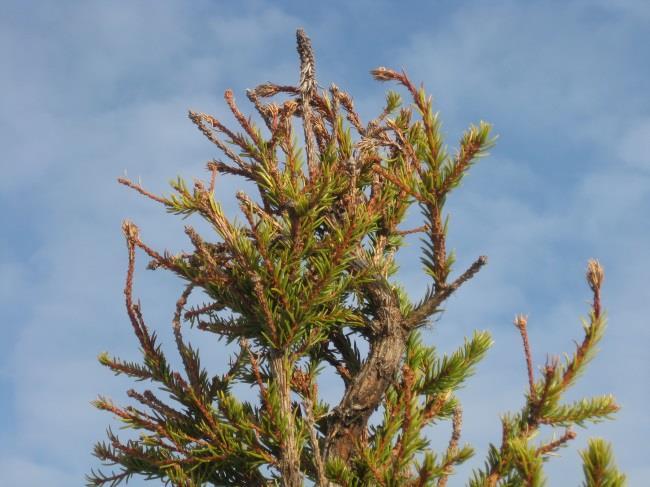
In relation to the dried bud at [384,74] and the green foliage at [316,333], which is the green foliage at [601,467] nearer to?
the green foliage at [316,333]

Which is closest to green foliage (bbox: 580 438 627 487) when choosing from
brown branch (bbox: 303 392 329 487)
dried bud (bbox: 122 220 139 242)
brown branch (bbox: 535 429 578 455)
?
brown branch (bbox: 535 429 578 455)

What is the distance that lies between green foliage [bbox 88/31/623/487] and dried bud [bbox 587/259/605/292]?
0.09 m

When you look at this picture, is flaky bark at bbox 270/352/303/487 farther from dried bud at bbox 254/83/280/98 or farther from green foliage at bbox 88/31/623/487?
dried bud at bbox 254/83/280/98

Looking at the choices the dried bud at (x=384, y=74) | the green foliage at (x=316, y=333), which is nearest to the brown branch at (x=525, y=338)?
the green foliage at (x=316, y=333)

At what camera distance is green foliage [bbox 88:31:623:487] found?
4715 millimetres

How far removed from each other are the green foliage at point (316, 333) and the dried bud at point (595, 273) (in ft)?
0.29

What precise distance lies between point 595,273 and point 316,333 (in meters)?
1.68

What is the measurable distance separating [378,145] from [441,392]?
163 cm

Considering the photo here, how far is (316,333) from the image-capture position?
509 centimetres

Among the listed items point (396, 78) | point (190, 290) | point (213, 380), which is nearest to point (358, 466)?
point (213, 380)

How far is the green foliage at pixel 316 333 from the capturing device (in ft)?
15.5

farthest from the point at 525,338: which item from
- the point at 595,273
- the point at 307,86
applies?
the point at 307,86

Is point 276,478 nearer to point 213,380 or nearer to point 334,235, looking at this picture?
point 213,380

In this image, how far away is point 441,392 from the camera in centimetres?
529
